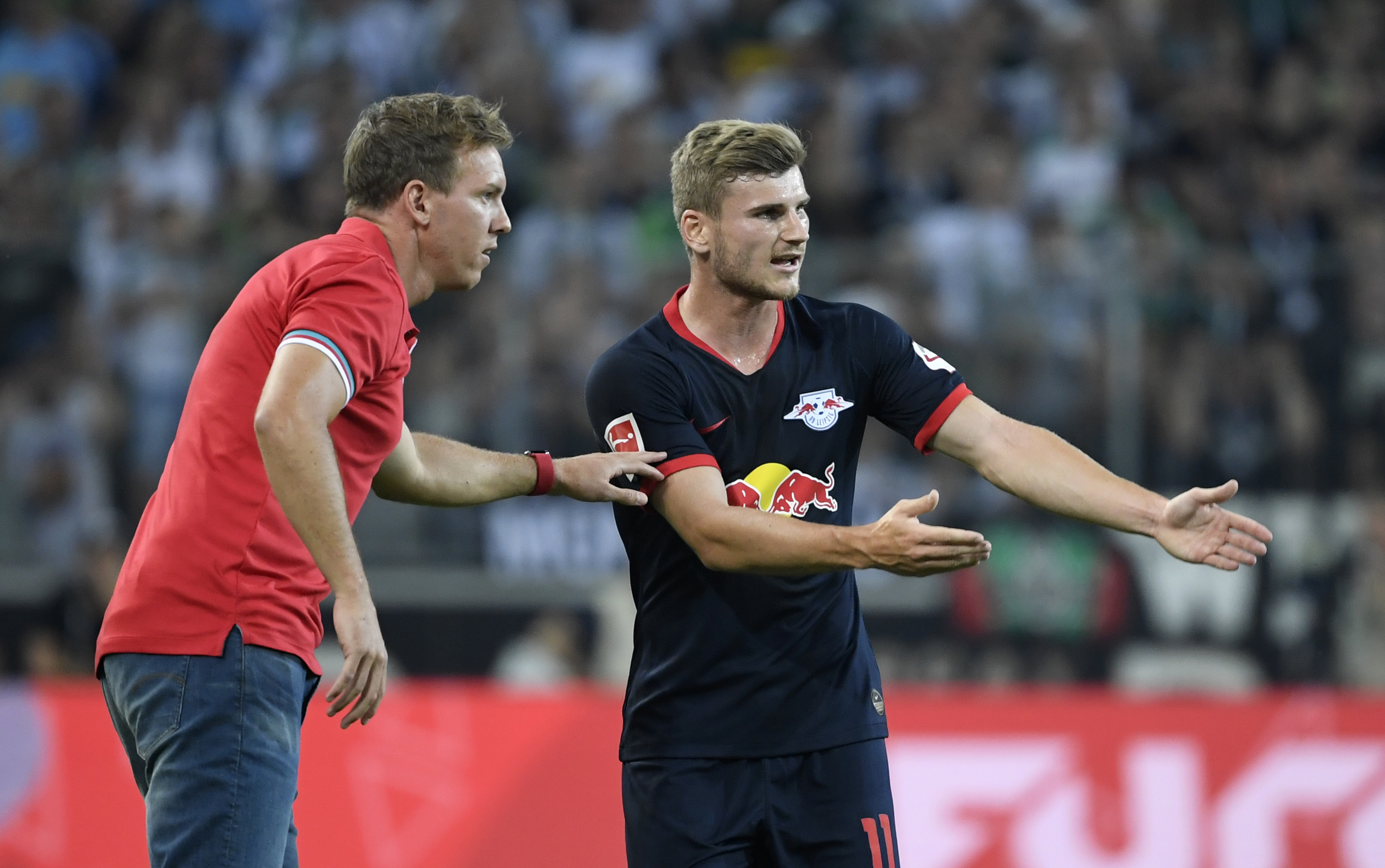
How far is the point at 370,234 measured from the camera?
3.99m

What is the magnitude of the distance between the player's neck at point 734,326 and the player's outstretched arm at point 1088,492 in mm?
531

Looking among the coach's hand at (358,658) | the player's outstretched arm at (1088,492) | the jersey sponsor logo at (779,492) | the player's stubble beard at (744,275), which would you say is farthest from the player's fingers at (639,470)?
the coach's hand at (358,658)

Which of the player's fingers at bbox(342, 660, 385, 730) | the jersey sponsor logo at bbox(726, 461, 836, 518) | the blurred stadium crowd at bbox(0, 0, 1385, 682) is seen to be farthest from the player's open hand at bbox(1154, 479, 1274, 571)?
the blurred stadium crowd at bbox(0, 0, 1385, 682)

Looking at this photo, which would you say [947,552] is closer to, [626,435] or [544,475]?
[626,435]

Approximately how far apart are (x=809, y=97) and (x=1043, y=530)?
3.93 meters

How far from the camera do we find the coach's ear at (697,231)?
4.33 meters

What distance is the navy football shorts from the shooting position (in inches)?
159

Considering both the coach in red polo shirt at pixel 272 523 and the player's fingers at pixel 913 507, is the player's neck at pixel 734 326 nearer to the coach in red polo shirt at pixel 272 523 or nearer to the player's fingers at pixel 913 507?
the coach in red polo shirt at pixel 272 523

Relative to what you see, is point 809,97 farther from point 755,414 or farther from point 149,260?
point 755,414

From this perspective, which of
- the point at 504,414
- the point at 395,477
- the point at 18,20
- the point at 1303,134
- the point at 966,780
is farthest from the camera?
the point at 18,20

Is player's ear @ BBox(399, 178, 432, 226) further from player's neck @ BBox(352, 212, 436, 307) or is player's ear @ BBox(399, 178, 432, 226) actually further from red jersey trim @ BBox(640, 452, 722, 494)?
red jersey trim @ BBox(640, 452, 722, 494)

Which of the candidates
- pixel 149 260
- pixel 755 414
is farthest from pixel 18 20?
pixel 755 414

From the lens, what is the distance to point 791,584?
4176 mm

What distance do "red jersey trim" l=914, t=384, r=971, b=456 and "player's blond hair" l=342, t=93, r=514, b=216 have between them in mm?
1309
